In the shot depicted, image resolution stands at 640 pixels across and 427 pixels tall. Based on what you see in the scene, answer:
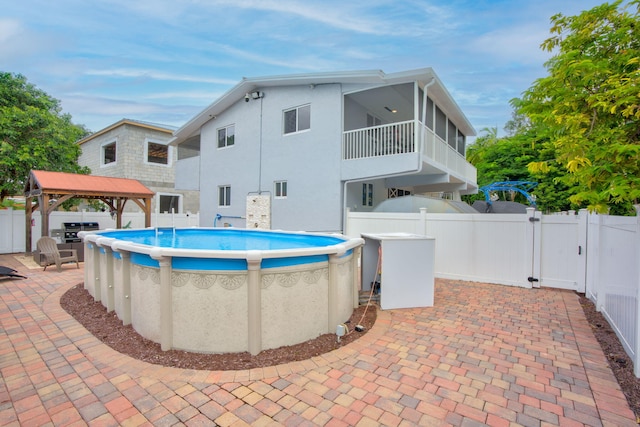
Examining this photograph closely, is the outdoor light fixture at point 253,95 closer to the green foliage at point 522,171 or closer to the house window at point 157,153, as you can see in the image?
the house window at point 157,153

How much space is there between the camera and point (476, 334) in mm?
4594

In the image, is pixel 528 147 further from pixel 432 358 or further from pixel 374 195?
pixel 432 358

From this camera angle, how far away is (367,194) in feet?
45.2

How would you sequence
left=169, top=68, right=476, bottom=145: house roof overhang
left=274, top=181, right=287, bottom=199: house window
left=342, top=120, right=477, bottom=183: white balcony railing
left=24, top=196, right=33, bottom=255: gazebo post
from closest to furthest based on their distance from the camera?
1. left=169, top=68, right=476, bottom=145: house roof overhang
2. left=342, top=120, right=477, bottom=183: white balcony railing
3. left=24, top=196, right=33, bottom=255: gazebo post
4. left=274, top=181, right=287, bottom=199: house window

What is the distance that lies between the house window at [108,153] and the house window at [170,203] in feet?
11.9

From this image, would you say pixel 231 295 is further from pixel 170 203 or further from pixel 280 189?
pixel 170 203

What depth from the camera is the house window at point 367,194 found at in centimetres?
1346

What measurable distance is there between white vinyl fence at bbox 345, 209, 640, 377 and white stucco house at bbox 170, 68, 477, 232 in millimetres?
2519

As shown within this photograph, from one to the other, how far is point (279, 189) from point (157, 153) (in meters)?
10.7

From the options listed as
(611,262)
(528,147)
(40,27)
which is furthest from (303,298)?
(528,147)

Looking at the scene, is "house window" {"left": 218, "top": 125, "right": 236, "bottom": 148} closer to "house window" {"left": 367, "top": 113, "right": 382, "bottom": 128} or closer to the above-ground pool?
"house window" {"left": 367, "top": 113, "right": 382, "bottom": 128}

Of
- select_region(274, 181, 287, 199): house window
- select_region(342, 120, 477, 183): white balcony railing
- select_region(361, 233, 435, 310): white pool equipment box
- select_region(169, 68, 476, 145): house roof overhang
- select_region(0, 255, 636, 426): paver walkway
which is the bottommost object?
select_region(0, 255, 636, 426): paver walkway

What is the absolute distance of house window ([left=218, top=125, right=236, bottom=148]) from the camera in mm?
15555

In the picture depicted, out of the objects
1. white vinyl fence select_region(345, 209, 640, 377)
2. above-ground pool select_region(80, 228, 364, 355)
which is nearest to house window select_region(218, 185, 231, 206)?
white vinyl fence select_region(345, 209, 640, 377)
